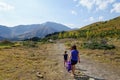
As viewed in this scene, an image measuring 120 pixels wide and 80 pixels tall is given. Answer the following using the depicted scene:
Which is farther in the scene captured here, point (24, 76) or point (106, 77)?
point (24, 76)

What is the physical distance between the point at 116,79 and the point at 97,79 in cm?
161

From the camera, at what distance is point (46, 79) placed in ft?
63.6

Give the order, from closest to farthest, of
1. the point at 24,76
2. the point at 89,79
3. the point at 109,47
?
the point at 89,79 < the point at 24,76 < the point at 109,47

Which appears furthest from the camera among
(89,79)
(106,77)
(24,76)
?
(24,76)

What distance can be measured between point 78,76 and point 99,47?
110 feet

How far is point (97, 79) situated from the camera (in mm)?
18297

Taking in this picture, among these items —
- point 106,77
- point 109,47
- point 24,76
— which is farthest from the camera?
point 109,47

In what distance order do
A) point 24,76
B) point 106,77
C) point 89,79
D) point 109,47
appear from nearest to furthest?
point 89,79 < point 106,77 < point 24,76 < point 109,47

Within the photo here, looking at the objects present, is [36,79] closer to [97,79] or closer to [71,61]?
[71,61]

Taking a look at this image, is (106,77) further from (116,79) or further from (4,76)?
(4,76)

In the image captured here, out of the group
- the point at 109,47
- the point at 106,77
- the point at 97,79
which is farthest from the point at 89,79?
the point at 109,47

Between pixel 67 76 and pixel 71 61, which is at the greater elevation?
pixel 71 61

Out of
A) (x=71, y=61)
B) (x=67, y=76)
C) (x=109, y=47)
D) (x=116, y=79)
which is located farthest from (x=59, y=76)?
(x=109, y=47)

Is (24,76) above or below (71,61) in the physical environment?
below
